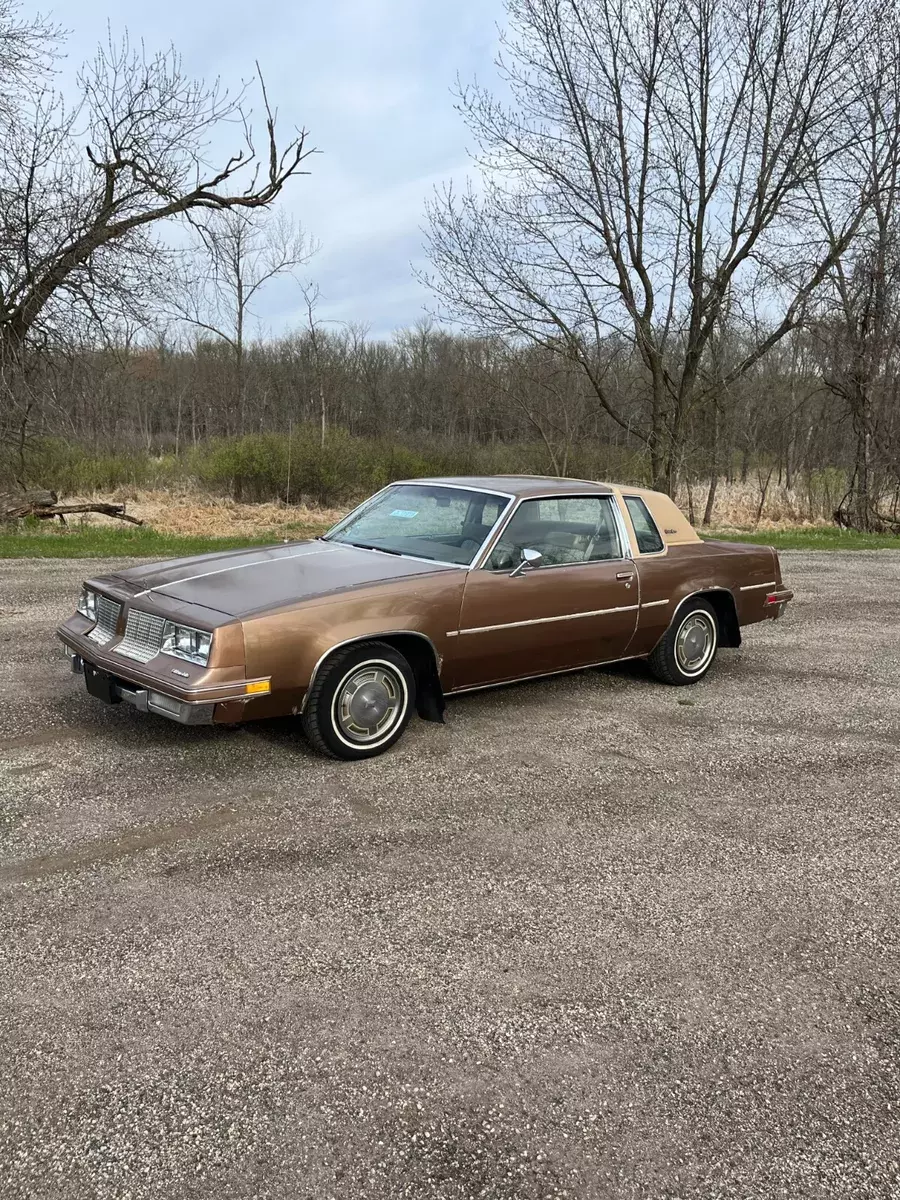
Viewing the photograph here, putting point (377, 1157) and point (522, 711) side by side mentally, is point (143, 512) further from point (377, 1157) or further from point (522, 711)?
point (377, 1157)

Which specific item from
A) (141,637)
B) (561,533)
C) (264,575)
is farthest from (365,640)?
(561,533)

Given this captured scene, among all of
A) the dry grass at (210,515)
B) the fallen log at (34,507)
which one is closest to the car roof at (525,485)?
the dry grass at (210,515)

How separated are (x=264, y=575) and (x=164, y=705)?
3.31ft

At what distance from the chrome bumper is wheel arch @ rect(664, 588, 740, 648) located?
142 inches

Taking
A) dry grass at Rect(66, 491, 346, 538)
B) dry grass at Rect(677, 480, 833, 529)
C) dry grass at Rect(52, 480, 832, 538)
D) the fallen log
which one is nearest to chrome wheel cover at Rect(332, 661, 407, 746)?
dry grass at Rect(66, 491, 346, 538)

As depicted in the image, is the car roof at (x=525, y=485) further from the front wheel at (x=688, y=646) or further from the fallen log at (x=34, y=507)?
the fallen log at (x=34, y=507)

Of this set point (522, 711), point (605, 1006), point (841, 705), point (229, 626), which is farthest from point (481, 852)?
point (841, 705)

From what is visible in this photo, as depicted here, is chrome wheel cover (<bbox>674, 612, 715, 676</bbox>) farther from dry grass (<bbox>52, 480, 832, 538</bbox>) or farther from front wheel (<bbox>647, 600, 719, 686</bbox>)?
dry grass (<bbox>52, 480, 832, 538</bbox>)

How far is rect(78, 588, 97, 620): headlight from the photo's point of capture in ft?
16.4

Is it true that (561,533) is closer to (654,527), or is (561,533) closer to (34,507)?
(654,527)

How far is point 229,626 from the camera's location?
13.5ft

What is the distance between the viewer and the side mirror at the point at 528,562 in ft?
17.0

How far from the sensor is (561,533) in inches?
223

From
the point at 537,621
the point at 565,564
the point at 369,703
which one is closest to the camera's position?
the point at 369,703
